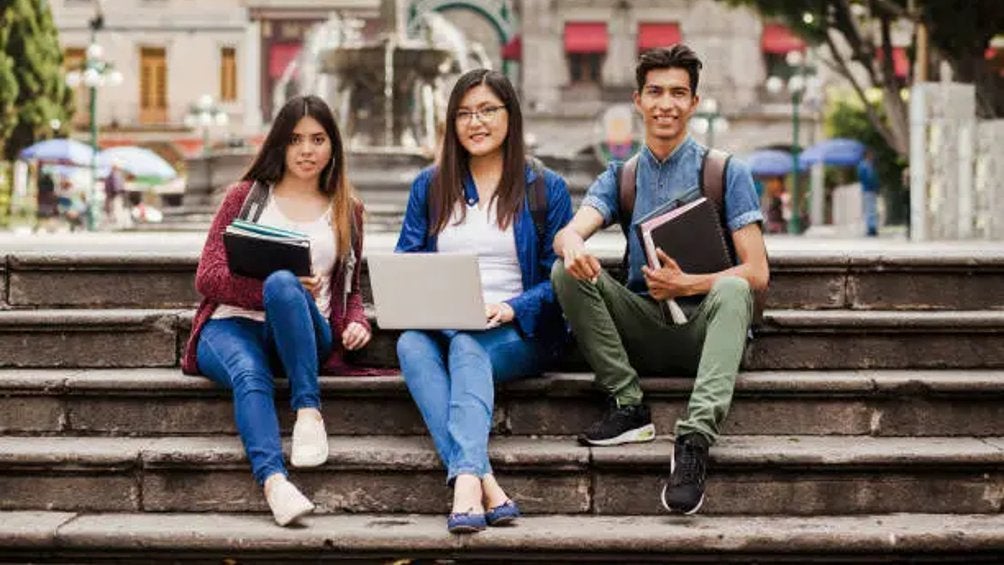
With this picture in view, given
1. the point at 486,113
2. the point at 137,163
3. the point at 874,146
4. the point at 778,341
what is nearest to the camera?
the point at 486,113

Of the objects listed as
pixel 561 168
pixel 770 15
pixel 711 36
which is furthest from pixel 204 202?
pixel 711 36

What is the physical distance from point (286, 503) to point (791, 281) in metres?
2.58

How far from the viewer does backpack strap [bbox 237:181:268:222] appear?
581 centimetres

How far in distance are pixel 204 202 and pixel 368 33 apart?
33.2 metres

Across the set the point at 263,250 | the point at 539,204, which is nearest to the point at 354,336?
the point at 263,250

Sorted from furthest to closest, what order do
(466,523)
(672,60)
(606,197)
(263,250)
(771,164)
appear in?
1. (771,164)
2. (606,197)
3. (672,60)
4. (263,250)
5. (466,523)

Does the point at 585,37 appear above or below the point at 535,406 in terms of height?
above

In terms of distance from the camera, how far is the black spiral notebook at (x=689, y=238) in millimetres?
5477

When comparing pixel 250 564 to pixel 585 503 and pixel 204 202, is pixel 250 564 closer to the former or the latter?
pixel 585 503

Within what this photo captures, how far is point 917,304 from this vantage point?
6.46 m

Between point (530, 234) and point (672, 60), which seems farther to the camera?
point (530, 234)

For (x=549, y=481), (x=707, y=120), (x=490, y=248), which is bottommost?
(x=549, y=481)

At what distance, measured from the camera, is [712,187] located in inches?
225

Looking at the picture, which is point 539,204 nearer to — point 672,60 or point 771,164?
point 672,60
